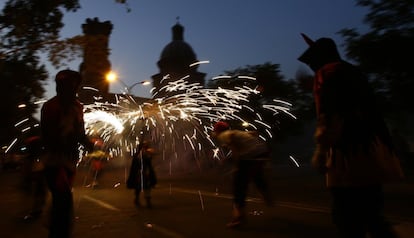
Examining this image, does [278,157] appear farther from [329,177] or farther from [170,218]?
[329,177]

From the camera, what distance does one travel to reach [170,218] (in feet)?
28.9

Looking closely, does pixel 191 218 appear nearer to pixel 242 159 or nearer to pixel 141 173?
pixel 242 159

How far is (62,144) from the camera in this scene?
4.56m

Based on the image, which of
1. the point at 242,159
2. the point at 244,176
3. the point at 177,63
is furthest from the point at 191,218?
the point at 177,63

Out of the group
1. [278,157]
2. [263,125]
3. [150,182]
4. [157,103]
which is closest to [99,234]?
[150,182]

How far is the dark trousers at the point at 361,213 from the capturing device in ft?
11.5

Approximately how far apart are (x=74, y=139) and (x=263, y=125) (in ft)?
68.9

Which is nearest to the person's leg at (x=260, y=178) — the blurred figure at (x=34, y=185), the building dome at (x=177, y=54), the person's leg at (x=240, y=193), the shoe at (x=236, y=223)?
the person's leg at (x=240, y=193)

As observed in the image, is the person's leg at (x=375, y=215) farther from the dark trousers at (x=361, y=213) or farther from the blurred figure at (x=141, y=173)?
the blurred figure at (x=141, y=173)

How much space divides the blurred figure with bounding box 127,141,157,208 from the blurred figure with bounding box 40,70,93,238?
6461 mm

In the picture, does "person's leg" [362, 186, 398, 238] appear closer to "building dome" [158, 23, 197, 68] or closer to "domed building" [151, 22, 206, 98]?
"domed building" [151, 22, 206, 98]

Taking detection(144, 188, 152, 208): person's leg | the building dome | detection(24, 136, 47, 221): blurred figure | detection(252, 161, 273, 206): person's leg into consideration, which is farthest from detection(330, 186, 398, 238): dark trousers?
the building dome

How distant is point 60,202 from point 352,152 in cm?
258

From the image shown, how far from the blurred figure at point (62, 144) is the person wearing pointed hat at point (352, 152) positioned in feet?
7.45
